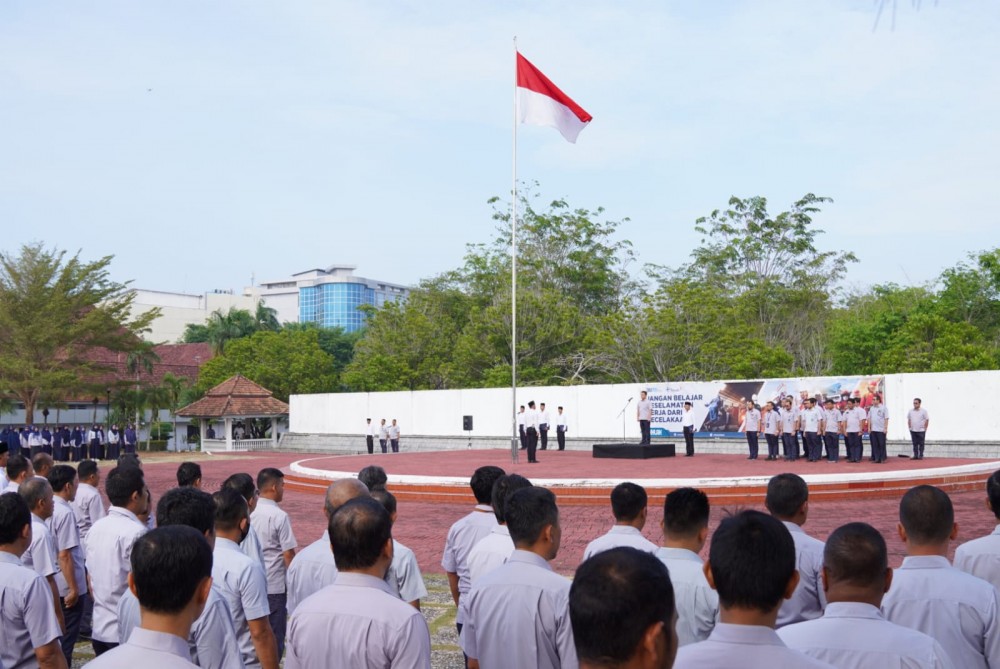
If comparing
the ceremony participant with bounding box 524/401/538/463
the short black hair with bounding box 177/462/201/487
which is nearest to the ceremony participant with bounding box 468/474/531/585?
the short black hair with bounding box 177/462/201/487

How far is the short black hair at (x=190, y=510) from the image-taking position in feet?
13.2

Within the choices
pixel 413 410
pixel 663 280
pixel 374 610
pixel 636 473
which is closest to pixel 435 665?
pixel 374 610

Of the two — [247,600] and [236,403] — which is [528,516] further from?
[236,403]

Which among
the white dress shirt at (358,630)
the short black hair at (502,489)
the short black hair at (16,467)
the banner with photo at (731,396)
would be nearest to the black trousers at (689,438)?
the banner with photo at (731,396)

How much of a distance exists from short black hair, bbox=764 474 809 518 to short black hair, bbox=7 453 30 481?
600 centimetres

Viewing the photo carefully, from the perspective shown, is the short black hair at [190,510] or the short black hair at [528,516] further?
the short black hair at [190,510]

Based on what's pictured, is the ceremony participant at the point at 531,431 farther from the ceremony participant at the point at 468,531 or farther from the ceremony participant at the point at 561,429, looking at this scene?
the ceremony participant at the point at 468,531

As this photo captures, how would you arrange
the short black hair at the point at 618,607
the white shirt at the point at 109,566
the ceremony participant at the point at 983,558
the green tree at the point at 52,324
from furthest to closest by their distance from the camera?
the green tree at the point at 52,324 → the white shirt at the point at 109,566 → the ceremony participant at the point at 983,558 → the short black hair at the point at 618,607

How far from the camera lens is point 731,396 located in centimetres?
2566

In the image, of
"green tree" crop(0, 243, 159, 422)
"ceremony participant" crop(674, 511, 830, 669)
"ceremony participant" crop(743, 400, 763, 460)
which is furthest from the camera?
"green tree" crop(0, 243, 159, 422)

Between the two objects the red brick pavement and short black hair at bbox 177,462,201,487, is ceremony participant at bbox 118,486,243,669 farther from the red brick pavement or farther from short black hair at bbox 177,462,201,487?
the red brick pavement

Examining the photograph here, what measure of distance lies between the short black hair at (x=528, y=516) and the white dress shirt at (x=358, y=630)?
0.65 metres

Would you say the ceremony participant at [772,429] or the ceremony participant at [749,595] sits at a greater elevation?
the ceremony participant at [749,595]

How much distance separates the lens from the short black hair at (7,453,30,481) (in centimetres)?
720
